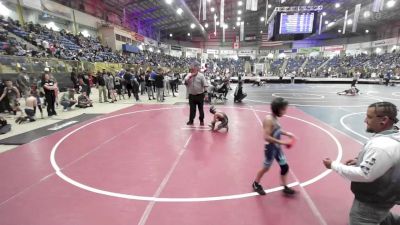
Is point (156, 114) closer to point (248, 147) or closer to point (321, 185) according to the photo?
point (248, 147)

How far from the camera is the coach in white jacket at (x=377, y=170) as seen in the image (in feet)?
6.02

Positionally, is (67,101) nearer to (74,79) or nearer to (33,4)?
(74,79)

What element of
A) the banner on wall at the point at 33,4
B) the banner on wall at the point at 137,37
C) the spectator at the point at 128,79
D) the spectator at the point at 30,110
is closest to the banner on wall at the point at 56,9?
the banner on wall at the point at 33,4

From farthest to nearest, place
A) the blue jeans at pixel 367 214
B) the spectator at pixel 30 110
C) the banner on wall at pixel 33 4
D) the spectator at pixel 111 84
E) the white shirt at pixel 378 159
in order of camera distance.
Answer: the banner on wall at pixel 33 4
the spectator at pixel 111 84
the spectator at pixel 30 110
the blue jeans at pixel 367 214
the white shirt at pixel 378 159

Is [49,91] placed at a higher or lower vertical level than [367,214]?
higher

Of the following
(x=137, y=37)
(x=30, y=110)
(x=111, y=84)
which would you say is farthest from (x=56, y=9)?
(x=30, y=110)

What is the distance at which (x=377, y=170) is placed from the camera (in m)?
1.83

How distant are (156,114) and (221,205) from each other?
22.5 feet

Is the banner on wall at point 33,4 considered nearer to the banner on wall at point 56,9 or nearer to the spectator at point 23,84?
the banner on wall at point 56,9

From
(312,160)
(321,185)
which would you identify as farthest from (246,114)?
(321,185)

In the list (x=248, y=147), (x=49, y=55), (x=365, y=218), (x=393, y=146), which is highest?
(x=49, y=55)

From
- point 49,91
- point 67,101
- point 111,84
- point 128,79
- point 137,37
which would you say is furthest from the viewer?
point 137,37

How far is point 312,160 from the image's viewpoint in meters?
5.08

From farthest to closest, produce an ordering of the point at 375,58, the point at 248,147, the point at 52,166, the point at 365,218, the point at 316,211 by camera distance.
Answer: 1. the point at 375,58
2. the point at 248,147
3. the point at 52,166
4. the point at 316,211
5. the point at 365,218
